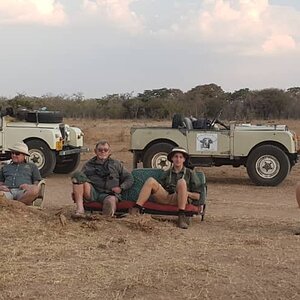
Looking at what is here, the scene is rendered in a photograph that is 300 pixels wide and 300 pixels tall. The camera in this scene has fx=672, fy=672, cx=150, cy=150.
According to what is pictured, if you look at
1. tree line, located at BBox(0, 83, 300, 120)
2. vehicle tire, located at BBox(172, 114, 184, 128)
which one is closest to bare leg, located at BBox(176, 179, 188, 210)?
vehicle tire, located at BBox(172, 114, 184, 128)

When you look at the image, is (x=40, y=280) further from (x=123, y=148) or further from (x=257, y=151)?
(x=123, y=148)

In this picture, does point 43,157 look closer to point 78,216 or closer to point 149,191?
point 149,191

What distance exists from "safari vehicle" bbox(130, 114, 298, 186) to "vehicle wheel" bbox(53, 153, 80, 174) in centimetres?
203

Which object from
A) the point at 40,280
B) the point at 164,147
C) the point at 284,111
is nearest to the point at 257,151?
the point at 164,147

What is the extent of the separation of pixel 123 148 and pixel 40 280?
1695 centimetres

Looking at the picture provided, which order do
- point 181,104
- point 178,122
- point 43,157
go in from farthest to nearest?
point 181,104 < point 43,157 < point 178,122

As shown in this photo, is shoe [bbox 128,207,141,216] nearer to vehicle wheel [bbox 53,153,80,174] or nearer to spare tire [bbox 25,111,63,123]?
spare tire [bbox 25,111,63,123]

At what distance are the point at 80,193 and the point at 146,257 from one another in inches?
85.5

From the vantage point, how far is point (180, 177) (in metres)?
8.16

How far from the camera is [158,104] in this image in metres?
42.0

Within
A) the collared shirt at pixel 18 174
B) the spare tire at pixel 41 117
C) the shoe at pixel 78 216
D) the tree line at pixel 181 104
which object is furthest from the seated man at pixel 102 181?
the tree line at pixel 181 104

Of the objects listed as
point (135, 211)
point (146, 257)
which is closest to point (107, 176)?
point (135, 211)

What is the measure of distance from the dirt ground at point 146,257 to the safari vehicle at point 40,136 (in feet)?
18.2

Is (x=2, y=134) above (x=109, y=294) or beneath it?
above
